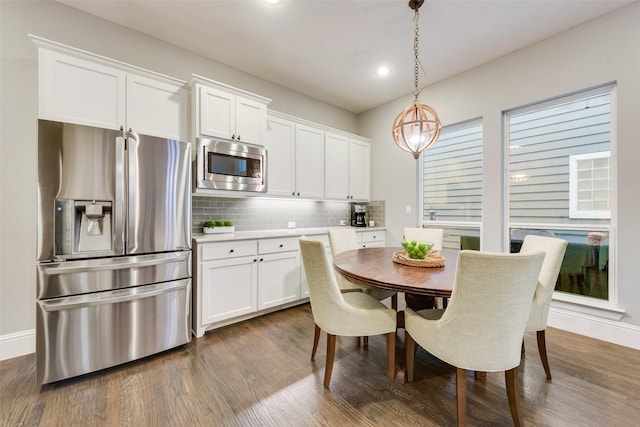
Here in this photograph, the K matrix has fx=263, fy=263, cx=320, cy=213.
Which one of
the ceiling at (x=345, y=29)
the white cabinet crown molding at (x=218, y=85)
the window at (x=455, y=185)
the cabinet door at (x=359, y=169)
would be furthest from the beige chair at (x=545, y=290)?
the white cabinet crown molding at (x=218, y=85)

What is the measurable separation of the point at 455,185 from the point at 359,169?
4.88 feet

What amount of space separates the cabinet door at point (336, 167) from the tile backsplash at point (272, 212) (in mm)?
303

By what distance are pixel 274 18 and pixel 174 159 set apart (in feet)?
5.29

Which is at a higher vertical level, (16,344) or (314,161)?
(314,161)

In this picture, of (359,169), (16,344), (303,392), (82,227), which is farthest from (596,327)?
(16,344)

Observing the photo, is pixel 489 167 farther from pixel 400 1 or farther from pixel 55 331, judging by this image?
pixel 55 331

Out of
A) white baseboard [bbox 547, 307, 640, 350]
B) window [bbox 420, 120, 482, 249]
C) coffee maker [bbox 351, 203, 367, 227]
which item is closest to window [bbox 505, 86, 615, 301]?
white baseboard [bbox 547, 307, 640, 350]

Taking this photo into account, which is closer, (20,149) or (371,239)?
(20,149)

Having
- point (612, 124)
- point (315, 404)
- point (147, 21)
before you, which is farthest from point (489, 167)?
point (147, 21)

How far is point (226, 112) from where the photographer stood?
2.81 meters

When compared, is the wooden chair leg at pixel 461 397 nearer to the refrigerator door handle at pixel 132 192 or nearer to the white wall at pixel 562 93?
the white wall at pixel 562 93

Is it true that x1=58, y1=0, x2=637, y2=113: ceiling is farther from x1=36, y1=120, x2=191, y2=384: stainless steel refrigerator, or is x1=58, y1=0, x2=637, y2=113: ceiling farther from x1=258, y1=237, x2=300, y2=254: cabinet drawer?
x1=258, y1=237, x2=300, y2=254: cabinet drawer

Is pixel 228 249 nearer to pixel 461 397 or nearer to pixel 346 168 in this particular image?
pixel 461 397

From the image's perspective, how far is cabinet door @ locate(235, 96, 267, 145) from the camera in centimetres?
291
